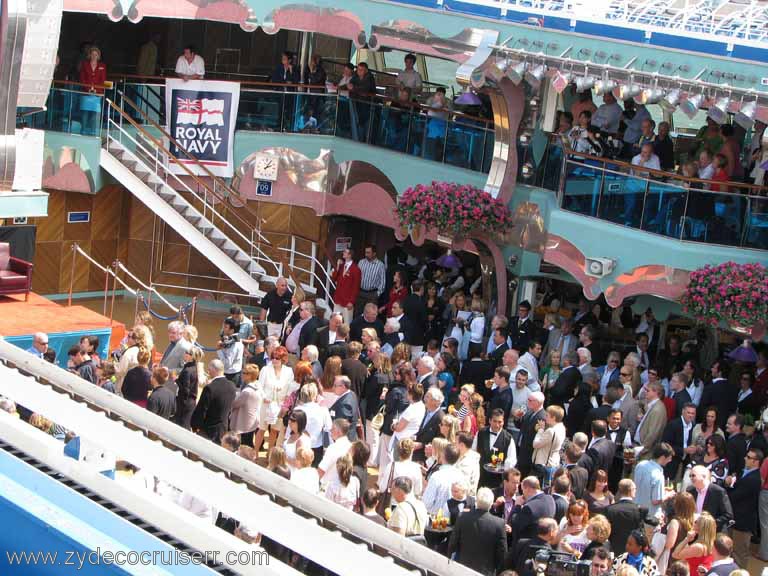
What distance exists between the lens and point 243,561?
6.02 meters

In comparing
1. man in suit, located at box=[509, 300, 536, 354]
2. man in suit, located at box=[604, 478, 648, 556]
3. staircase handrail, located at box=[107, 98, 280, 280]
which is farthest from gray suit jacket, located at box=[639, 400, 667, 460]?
staircase handrail, located at box=[107, 98, 280, 280]

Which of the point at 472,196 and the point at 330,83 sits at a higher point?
the point at 330,83

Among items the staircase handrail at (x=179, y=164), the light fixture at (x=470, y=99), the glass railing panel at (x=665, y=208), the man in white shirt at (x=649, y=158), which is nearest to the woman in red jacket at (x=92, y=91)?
the staircase handrail at (x=179, y=164)

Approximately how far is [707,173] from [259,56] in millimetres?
11035

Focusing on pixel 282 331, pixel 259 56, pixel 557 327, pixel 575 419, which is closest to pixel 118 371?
pixel 282 331

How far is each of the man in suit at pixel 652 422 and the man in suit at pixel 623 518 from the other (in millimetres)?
3176

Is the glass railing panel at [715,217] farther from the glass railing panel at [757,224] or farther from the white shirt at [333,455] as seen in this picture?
the white shirt at [333,455]

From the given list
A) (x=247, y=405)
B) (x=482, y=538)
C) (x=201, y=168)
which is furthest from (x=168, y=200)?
(x=482, y=538)

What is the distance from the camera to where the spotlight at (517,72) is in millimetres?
17766

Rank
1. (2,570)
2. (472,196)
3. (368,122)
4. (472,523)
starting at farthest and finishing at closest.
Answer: (368,122) → (472,196) → (472,523) → (2,570)

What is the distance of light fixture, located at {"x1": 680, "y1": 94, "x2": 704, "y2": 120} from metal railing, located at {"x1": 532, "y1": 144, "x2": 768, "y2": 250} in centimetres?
90

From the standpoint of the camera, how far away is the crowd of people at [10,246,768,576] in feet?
32.5

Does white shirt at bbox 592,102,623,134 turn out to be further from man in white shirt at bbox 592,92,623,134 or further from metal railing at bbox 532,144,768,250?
metal railing at bbox 532,144,768,250

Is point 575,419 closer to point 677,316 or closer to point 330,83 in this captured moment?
point 677,316
